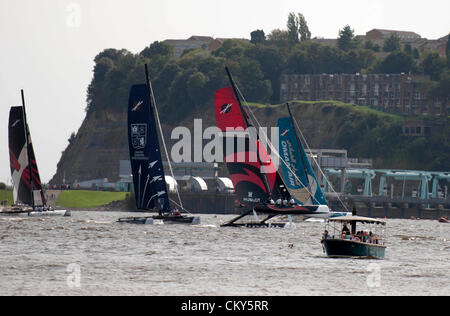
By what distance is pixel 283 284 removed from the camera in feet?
168

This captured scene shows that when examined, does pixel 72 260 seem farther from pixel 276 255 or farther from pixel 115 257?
pixel 276 255

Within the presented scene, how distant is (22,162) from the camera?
12225cm

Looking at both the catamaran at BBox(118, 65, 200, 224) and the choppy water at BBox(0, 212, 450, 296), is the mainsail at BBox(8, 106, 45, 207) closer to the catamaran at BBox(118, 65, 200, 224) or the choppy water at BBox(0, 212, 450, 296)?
the catamaran at BBox(118, 65, 200, 224)

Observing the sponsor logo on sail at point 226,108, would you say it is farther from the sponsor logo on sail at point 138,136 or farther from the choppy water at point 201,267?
the choppy water at point 201,267

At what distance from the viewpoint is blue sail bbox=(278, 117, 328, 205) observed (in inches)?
4606

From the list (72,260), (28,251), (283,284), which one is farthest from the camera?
(28,251)

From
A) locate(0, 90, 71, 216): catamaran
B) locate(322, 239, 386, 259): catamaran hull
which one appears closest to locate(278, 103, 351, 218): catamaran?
locate(0, 90, 71, 216): catamaran

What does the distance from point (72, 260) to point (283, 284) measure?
15.3 m

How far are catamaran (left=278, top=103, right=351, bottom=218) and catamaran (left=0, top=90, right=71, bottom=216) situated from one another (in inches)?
1049

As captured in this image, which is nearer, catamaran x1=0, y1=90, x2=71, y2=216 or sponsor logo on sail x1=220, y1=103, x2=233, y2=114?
sponsor logo on sail x1=220, y1=103, x2=233, y2=114

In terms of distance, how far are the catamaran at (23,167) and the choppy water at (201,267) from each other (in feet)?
101

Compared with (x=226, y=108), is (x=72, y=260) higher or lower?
lower
